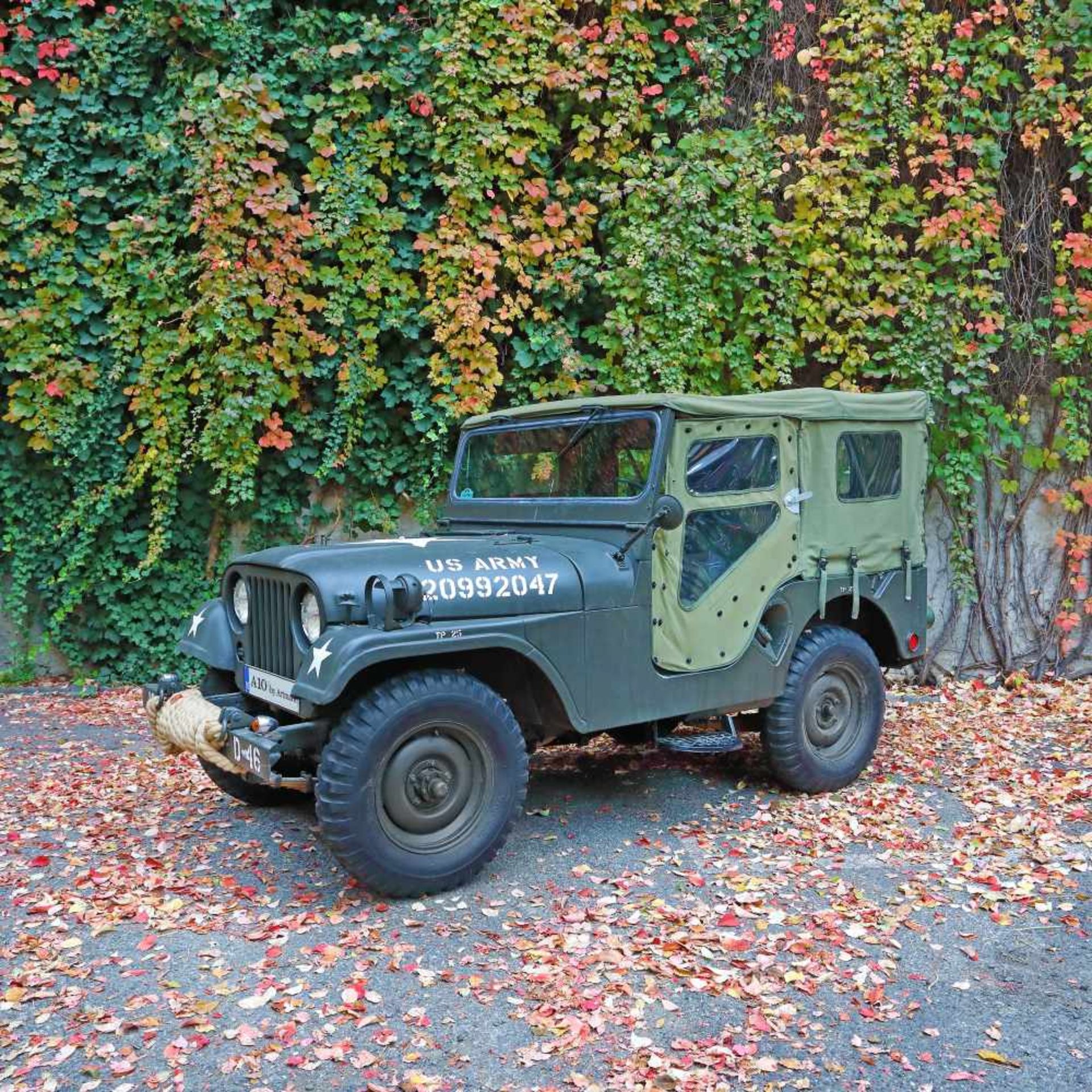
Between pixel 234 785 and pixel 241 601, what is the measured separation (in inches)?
39.6

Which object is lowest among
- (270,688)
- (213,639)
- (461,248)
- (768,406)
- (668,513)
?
(270,688)

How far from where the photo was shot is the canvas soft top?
461 cm

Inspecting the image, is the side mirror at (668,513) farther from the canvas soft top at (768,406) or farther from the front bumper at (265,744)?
the front bumper at (265,744)

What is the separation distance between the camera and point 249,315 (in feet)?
24.8

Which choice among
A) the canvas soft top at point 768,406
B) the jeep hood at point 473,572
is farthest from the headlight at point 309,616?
the canvas soft top at point 768,406

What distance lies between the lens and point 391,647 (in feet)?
11.9

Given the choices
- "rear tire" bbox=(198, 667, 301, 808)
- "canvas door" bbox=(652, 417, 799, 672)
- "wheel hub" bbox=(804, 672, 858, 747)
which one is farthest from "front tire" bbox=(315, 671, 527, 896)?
"wheel hub" bbox=(804, 672, 858, 747)

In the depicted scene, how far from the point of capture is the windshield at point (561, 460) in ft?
15.1

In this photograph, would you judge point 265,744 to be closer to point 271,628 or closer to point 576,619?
point 271,628

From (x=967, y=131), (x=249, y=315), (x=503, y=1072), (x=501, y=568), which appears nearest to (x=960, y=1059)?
(x=503, y=1072)

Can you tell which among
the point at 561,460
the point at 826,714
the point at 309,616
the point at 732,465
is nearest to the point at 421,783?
the point at 309,616

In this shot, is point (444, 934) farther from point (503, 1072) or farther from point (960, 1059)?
point (960, 1059)

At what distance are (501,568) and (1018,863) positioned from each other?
2599 millimetres

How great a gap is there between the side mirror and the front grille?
5.25 feet
